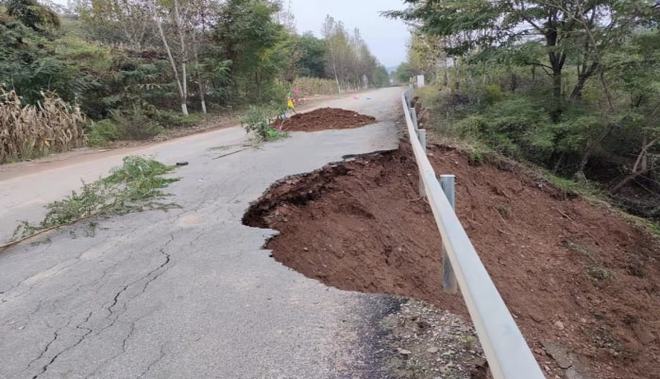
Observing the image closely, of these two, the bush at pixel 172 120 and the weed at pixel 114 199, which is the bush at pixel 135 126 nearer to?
the bush at pixel 172 120

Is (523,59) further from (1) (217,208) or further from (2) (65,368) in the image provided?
(2) (65,368)

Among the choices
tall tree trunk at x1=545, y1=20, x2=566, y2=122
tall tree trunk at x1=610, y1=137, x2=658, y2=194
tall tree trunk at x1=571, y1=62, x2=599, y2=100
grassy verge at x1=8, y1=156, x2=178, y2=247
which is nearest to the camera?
grassy verge at x1=8, y1=156, x2=178, y2=247

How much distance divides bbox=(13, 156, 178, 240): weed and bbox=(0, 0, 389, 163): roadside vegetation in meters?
6.47

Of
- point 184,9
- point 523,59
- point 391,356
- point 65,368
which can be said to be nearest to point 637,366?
point 391,356

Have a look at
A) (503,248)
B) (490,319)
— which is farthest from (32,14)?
(490,319)

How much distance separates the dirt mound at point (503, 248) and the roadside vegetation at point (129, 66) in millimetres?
9859

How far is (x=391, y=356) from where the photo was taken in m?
2.41

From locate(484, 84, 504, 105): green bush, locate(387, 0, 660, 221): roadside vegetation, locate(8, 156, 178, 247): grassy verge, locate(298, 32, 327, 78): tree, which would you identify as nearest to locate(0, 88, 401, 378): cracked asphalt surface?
locate(8, 156, 178, 247): grassy verge

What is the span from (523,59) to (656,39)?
296 centimetres

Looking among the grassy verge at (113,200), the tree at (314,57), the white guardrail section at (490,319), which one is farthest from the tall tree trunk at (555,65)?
the tree at (314,57)

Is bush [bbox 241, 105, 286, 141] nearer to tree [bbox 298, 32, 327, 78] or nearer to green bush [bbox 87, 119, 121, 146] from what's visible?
green bush [bbox 87, 119, 121, 146]

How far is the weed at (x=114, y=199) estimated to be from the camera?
17.3 ft

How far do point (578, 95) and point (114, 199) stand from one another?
12.0 m

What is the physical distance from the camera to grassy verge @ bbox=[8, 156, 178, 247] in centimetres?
A: 525
